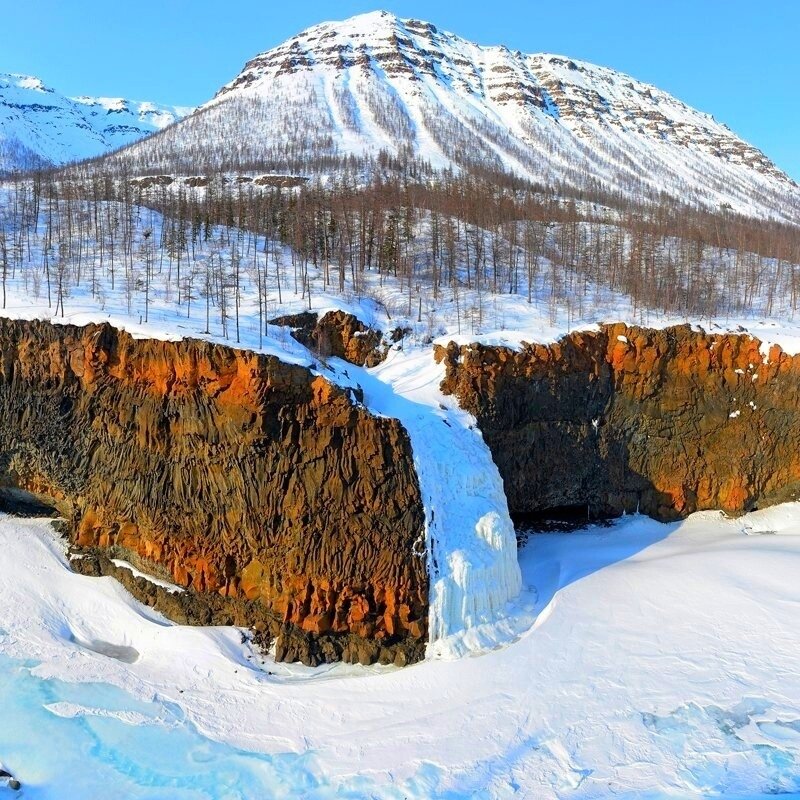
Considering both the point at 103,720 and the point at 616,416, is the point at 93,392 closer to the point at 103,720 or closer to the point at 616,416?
the point at 103,720

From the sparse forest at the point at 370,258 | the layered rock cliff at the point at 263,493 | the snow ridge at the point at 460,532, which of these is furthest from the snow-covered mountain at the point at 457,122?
the snow ridge at the point at 460,532

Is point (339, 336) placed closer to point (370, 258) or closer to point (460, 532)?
point (460, 532)

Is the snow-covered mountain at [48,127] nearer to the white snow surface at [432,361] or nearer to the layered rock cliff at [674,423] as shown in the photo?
the white snow surface at [432,361]

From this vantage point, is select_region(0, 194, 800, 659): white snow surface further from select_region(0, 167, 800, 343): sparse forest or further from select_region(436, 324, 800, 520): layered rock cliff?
select_region(436, 324, 800, 520): layered rock cliff

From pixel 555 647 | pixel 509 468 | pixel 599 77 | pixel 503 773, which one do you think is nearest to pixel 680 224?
pixel 509 468

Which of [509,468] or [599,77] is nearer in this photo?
[509,468]

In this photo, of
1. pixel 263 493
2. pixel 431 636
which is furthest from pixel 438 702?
pixel 263 493
